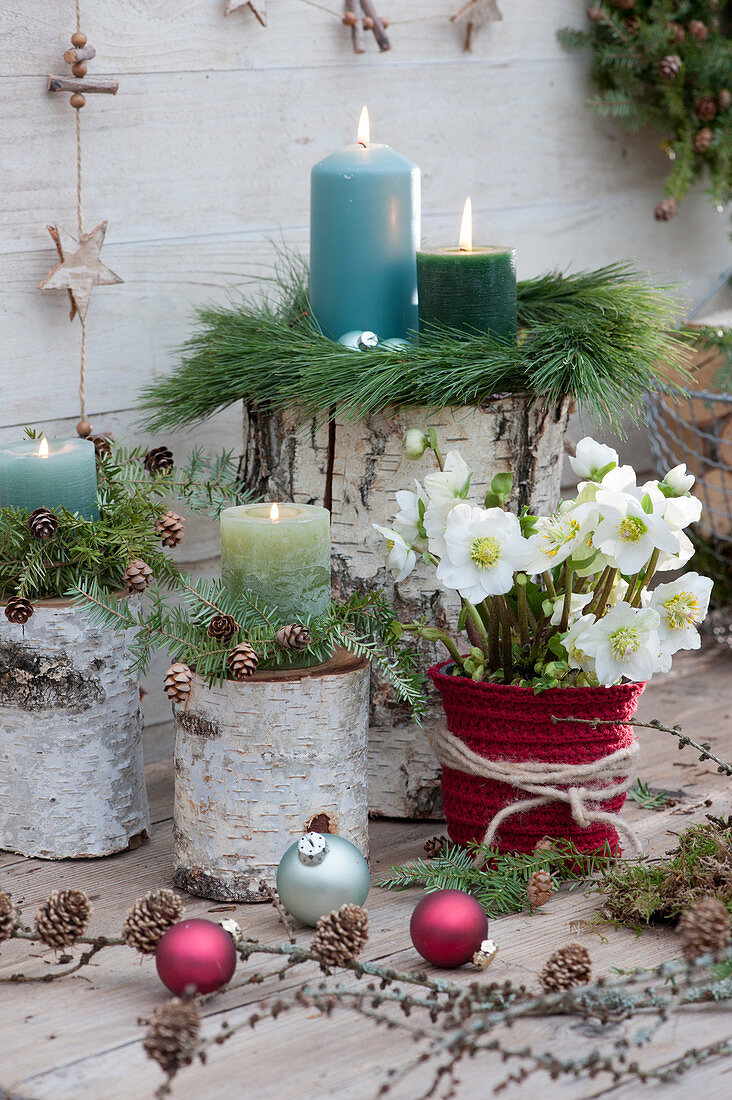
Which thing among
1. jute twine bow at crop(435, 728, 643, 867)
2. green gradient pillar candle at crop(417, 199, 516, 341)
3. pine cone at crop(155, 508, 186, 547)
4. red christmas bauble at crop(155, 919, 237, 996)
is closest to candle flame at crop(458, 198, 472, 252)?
green gradient pillar candle at crop(417, 199, 516, 341)

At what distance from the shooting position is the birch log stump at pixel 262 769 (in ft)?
3.25

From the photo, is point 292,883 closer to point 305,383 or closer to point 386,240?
point 305,383

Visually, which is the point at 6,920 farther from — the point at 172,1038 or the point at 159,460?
the point at 159,460

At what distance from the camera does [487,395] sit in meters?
1.12

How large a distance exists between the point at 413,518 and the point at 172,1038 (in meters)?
0.49

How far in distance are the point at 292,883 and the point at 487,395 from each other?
19.4 inches

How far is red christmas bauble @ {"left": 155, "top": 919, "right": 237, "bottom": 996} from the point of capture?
0.83 meters

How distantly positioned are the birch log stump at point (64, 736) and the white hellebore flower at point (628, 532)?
0.45m

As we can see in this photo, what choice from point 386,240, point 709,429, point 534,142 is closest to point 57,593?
point 386,240

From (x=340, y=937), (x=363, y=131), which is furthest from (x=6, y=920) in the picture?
(x=363, y=131)

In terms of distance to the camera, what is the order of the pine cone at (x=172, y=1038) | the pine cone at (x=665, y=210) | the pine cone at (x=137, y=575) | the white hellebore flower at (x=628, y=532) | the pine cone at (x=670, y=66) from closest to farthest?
1. the pine cone at (x=172, y=1038)
2. the white hellebore flower at (x=628, y=532)
3. the pine cone at (x=137, y=575)
4. the pine cone at (x=670, y=66)
5. the pine cone at (x=665, y=210)

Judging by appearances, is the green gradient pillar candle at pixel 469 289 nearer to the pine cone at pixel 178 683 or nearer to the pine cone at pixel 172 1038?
the pine cone at pixel 178 683

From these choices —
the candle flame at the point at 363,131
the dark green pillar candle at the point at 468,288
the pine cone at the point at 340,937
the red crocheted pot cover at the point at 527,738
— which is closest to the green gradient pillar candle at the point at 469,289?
the dark green pillar candle at the point at 468,288

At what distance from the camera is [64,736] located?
1.09 metres
